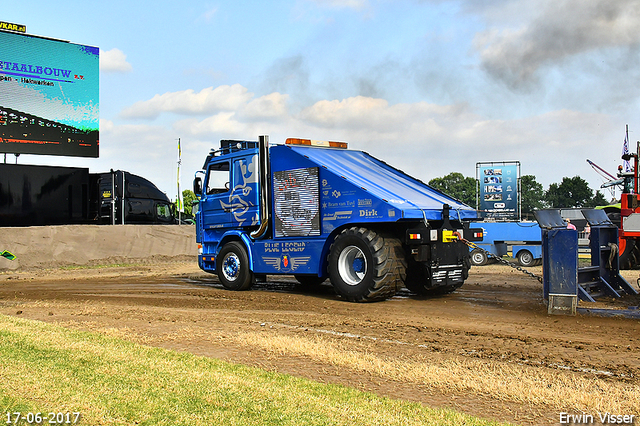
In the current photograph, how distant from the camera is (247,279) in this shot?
12641mm

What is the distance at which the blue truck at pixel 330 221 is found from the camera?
10.1m

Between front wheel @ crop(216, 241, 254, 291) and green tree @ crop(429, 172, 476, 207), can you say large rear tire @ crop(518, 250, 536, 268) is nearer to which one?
front wheel @ crop(216, 241, 254, 291)

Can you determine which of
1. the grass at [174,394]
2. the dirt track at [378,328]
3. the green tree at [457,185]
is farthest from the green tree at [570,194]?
the grass at [174,394]

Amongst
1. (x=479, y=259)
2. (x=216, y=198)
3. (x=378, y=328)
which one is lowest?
(x=378, y=328)

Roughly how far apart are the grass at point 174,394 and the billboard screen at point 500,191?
33012 mm

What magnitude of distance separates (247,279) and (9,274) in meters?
9.41

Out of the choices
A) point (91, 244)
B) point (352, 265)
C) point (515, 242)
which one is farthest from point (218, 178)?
point (515, 242)

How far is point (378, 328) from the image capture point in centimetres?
796

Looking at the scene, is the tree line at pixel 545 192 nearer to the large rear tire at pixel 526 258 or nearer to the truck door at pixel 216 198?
the large rear tire at pixel 526 258

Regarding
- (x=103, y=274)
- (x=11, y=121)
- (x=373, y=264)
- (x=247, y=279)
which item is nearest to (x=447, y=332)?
(x=373, y=264)

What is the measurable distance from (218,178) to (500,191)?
27312 millimetres

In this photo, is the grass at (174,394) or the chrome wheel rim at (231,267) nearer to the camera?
the grass at (174,394)

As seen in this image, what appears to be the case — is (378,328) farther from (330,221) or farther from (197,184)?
(197,184)

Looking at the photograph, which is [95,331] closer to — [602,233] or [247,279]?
[247,279]
